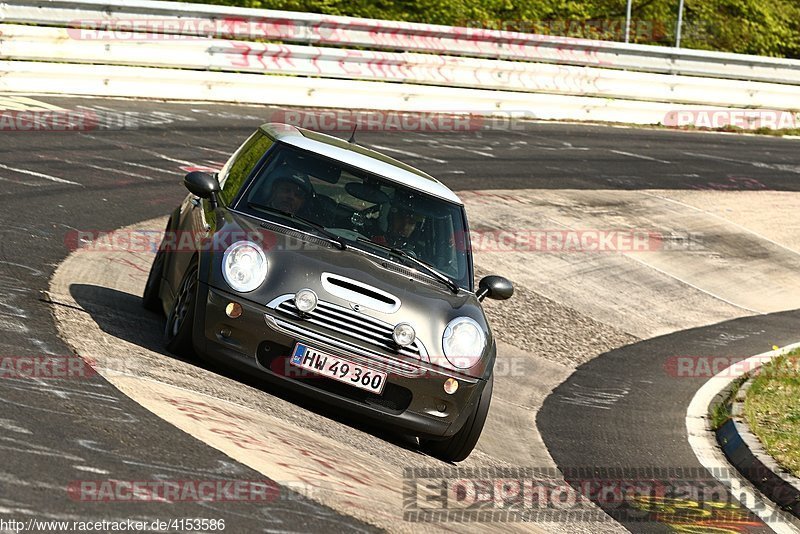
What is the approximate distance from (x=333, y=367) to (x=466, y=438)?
1.03 metres

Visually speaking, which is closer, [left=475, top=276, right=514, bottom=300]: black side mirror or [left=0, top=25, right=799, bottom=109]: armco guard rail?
[left=475, top=276, right=514, bottom=300]: black side mirror

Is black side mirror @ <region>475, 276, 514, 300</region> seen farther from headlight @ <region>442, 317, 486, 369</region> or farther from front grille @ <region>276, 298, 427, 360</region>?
front grille @ <region>276, 298, 427, 360</region>

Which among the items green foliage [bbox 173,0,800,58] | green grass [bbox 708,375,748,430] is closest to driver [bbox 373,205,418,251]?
green grass [bbox 708,375,748,430]

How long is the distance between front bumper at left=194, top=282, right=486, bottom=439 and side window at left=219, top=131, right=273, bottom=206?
118cm

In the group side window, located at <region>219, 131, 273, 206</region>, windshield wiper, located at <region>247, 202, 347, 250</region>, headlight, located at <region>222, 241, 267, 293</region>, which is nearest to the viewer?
headlight, located at <region>222, 241, 267, 293</region>

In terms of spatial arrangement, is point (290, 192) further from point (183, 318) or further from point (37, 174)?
point (37, 174)

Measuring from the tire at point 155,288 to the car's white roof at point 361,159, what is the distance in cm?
121

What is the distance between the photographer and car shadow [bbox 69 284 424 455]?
24.1 feet

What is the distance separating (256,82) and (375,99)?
2.23 m

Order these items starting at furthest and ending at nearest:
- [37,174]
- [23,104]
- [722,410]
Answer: [23,104], [37,174], [722,410]

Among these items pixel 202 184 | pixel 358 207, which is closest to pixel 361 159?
pixel 358 207

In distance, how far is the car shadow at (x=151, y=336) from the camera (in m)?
7.34

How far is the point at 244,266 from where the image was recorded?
7.01 m

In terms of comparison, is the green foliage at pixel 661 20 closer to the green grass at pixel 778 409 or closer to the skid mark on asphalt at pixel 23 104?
the skid mark on asphalt at pixel 23 104
